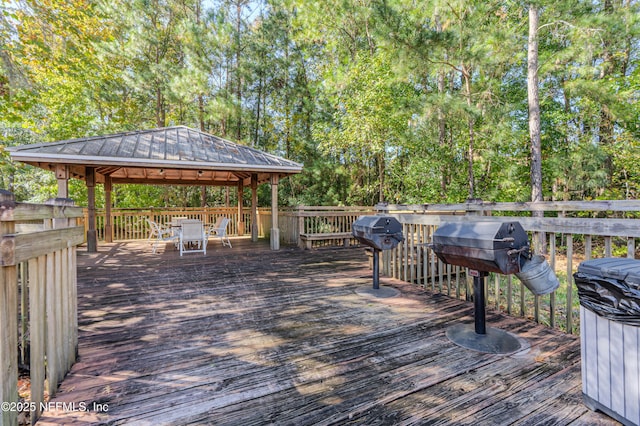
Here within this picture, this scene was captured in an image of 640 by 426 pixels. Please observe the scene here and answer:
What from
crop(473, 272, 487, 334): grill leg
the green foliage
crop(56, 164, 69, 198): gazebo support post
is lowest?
crop(473, 272, 487, 334): grill leg

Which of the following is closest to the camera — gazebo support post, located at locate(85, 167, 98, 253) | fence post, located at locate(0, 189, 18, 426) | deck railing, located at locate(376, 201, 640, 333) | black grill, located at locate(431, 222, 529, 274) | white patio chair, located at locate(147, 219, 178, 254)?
fence post, located at locate(0, 189, 18, 426)

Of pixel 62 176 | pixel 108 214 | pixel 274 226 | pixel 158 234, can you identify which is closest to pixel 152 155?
pixel 62 176

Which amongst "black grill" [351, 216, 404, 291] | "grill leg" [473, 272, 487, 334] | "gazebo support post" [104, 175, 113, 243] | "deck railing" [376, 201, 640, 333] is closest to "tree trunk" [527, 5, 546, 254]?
"deck railing" [376, 201, 640, 333]

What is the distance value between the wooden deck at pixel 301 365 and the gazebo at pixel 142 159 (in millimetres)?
3600

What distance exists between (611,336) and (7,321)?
2947 millimetres

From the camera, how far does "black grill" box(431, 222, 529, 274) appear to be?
2.11m

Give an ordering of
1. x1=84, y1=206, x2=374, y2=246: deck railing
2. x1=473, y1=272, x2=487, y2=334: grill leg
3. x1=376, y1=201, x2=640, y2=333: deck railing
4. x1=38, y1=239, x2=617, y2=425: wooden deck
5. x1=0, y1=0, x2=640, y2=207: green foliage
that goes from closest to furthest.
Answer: x1=38, y1=239, x2=617, y2=425: wooden deck
x1=376, y1=201, x2=640, y2=333: deck railing
x1=473, y1=272, x2=487, y2=334: grill leg
x1=0, y1=0, x2=640, y2=207: green foliage
x1=84, y1=206, x2=374, y2=246: deck railing

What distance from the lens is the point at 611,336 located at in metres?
1.46

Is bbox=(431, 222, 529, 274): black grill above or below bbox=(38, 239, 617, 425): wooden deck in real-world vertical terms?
above

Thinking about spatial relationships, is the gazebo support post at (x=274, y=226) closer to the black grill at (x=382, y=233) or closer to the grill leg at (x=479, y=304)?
the black grill at (x=382, y=233)

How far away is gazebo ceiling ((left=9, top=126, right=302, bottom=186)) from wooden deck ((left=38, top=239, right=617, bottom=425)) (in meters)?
3.59

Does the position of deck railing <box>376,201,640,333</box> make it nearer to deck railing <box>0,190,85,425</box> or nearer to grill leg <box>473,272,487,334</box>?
grill leg <box>473,272,487,334</box>

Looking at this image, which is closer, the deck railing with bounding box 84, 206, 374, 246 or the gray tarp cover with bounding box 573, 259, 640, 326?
the gray tarp cover with bounding box 573, 259, 640, 326

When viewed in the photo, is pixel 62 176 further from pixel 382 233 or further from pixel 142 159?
pixel 382 233
